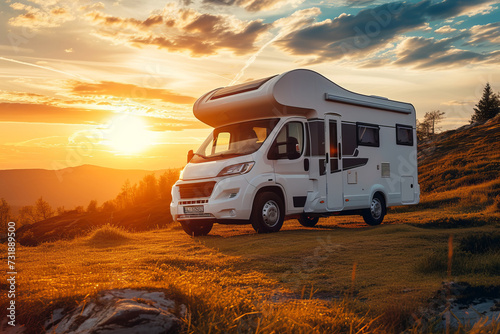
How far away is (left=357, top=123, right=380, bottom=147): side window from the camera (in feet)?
43.9

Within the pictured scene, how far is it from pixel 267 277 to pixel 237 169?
444cm

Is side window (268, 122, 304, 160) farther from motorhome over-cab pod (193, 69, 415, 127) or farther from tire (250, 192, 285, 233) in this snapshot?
tire (250, 192, 285, 233)

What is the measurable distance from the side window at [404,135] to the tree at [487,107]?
213ft

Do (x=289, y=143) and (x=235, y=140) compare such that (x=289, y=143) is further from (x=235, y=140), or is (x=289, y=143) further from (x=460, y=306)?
(x=460, y=306)

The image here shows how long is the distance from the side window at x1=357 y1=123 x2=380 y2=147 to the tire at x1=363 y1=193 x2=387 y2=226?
4.89 ft

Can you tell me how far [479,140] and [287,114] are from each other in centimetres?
4196

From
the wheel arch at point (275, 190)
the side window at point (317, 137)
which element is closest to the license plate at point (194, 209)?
the wheel arch at point (275, 190)

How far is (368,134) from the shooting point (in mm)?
13664

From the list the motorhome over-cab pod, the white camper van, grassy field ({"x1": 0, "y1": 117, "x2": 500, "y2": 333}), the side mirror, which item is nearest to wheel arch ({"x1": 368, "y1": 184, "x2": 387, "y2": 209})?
the white camper van

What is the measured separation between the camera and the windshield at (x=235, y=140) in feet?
36.5

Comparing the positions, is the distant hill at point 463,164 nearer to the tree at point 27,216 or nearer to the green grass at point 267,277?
the green grass at point 267,277

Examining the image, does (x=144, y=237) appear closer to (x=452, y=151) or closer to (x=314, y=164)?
(x=314, y=164)

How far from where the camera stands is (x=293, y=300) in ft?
17.1

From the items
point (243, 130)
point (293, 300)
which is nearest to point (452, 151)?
point (243, 130)
